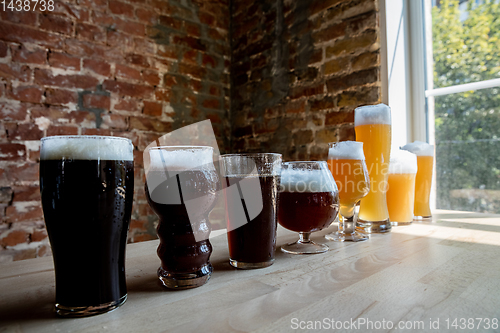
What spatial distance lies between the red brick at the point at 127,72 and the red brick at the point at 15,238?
105 cm

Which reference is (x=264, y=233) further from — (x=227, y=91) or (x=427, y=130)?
(x=227, y=91)

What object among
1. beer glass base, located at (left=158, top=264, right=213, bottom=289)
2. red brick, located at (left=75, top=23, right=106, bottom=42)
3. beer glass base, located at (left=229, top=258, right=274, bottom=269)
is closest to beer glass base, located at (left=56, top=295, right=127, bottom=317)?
beer glass base, located at (left=158, top=264, right=213, bottom=289)

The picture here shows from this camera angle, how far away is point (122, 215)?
1.43 ft

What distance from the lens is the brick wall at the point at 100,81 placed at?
1.74m

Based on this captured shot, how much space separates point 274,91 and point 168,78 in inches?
28.8

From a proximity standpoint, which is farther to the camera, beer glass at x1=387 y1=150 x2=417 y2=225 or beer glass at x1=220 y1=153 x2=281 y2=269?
beer glass at x1=387 y1=150 x2=417 y2=225

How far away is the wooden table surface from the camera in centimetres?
39

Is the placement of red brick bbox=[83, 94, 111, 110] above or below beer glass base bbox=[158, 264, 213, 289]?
above

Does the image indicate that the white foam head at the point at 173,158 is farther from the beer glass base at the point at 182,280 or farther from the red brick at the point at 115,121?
the red brick at the point at 115,121

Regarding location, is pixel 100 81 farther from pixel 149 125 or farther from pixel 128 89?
pixel 149 125

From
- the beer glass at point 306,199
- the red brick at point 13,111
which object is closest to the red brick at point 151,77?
the red brick at point 13,111

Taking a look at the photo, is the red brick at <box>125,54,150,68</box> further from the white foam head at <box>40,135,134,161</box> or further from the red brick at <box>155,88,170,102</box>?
the white foam head at <box>40,135,134,161</box>

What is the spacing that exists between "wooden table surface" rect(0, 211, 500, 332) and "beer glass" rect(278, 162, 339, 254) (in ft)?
0.23

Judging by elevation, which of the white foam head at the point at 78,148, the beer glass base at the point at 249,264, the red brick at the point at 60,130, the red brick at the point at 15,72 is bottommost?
the beer glass base at the point at 249,264
